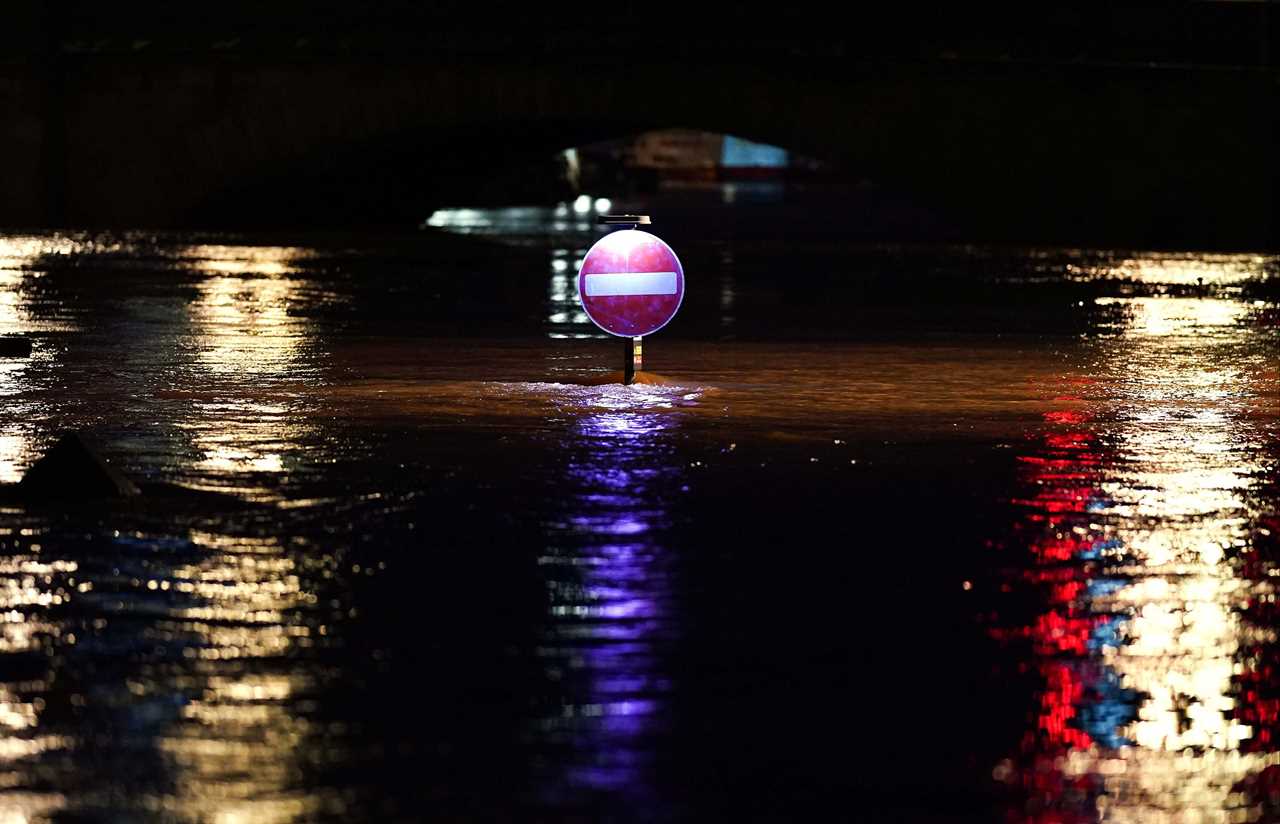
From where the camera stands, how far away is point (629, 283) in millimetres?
14375

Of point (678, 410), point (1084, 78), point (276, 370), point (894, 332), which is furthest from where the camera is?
point (1084, 78)

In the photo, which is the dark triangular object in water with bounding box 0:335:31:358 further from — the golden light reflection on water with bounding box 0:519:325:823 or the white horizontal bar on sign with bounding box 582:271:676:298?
the golden light reflection on water with bounding box 0:519:325:823

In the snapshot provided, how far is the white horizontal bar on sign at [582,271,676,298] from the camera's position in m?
14.4

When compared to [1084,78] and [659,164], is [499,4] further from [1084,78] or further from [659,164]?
[659,164]

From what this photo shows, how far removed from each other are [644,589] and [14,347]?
9307mm

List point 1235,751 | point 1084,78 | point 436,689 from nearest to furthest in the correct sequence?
1. point 1235,751
2. point 436,689
3. point 1084,78

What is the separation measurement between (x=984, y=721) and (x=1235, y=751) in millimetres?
613

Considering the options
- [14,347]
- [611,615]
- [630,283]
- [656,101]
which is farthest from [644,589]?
[656,101]

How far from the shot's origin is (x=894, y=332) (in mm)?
19516

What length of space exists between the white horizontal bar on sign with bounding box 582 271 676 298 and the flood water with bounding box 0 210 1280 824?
0.57 m

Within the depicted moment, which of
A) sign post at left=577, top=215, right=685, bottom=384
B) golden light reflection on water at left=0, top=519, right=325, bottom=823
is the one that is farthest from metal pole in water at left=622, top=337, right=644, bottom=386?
golden light reflection on water at left=0, top=519, right=325, bottom=823

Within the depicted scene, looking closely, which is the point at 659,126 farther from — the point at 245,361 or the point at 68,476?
the point at 68,476

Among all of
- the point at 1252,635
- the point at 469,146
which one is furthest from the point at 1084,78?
the point at 1252,635

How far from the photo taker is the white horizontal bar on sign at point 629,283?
14383 mm
